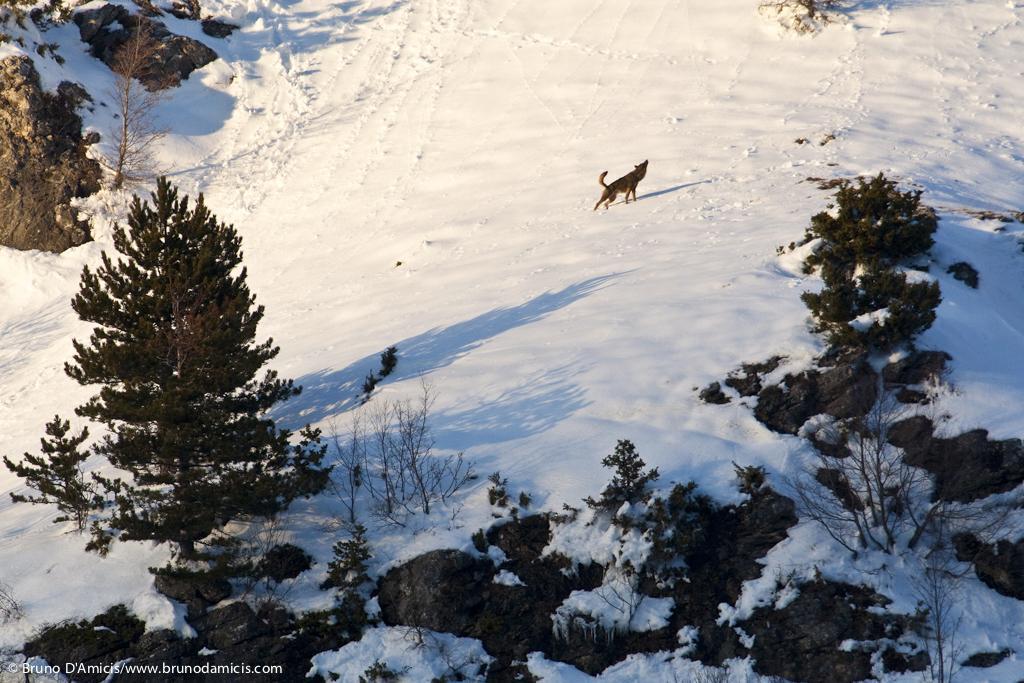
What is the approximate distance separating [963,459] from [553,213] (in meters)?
14.6

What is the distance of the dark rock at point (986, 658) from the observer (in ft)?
39.8

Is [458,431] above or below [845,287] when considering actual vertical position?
below

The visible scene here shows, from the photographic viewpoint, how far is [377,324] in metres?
21.4

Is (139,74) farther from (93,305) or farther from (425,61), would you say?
(93,305)

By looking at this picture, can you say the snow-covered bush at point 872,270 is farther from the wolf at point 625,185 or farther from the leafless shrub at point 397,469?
the leafless shrub at point 397,469

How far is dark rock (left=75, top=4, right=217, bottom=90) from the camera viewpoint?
3772cm

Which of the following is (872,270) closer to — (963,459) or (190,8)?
(963,459)

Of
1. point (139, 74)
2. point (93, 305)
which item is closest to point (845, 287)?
point (93, 305)

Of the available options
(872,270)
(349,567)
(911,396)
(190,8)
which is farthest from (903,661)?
(190,8)

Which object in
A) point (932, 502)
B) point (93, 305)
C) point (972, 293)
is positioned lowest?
point (932, 502)

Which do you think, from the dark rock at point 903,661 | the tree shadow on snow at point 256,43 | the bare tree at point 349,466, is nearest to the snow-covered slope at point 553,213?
the tree shadow on snow at point 256,43

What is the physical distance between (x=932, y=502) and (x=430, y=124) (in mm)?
25482

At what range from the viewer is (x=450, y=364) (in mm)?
18625

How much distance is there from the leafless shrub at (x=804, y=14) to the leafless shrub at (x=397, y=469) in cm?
2710
